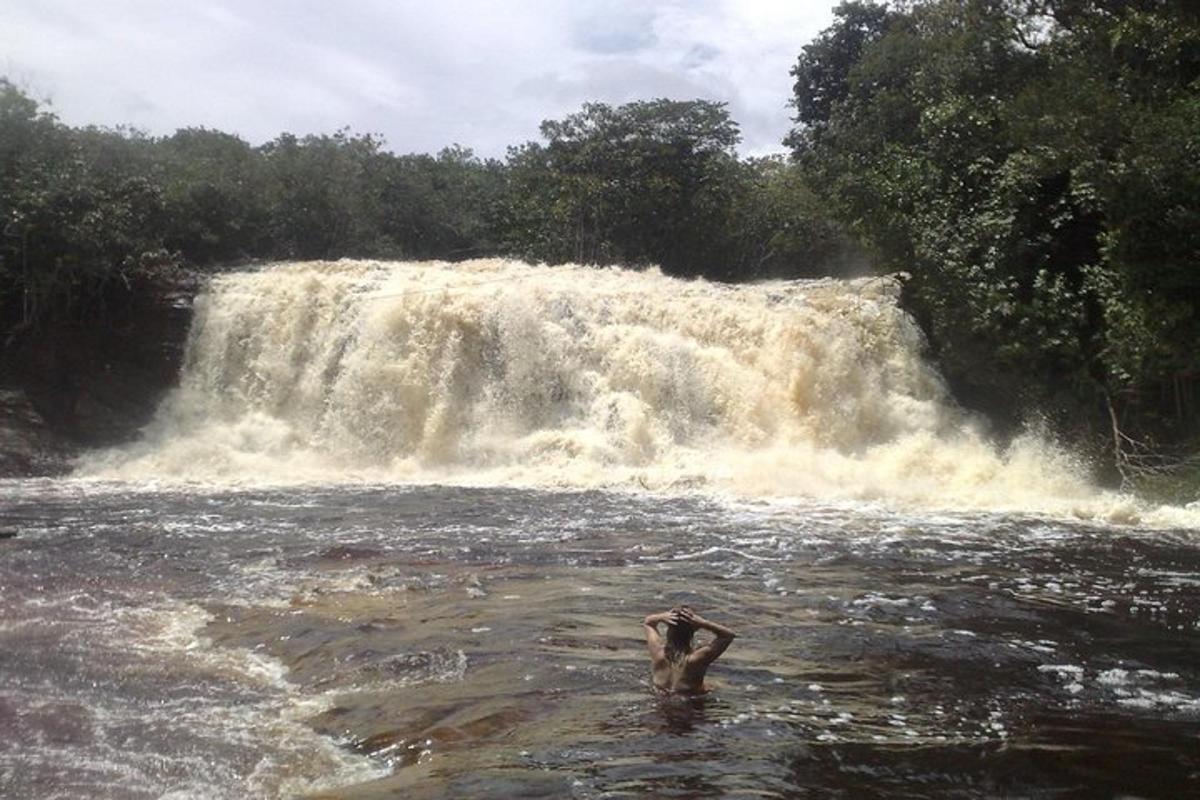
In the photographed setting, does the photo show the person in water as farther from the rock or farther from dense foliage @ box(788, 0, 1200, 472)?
the rock

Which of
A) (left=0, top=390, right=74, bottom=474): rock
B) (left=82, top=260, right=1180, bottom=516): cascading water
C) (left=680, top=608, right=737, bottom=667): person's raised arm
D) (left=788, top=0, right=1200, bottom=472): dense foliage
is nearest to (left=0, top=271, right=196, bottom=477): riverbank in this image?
(left=0, top=390, right=74, bottom=474): rock

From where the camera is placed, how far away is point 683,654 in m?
Answer: 6.46

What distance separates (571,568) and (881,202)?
38.7 ft

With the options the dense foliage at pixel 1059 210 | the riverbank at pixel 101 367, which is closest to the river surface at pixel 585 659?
the dense foliage at pixel 1059 210

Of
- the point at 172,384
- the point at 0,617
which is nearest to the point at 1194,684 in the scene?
the point at 0,617

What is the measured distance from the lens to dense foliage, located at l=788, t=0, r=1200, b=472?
588 inches

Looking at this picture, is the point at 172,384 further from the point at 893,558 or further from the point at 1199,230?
the point at 1199,230

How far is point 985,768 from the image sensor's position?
17.3 feet

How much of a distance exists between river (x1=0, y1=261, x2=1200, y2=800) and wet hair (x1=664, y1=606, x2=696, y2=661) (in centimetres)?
30

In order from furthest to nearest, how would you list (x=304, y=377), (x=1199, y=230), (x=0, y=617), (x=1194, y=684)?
(x=304, y=377) < (x=1199, y=230) < (x=0, y=617) < (x=1194, y=684)

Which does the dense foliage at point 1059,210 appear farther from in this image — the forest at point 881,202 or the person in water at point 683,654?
the person in water at point 683,654

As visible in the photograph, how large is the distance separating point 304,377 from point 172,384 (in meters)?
2.82

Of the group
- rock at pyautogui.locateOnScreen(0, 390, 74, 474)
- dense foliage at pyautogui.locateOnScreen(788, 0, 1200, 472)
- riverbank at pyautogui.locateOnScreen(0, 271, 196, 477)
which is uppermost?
dense foliage at pyautogui.locateOnScreen(788, 0, 1200, 472)

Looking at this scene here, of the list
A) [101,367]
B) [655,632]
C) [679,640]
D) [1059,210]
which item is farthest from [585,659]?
[101,367]
